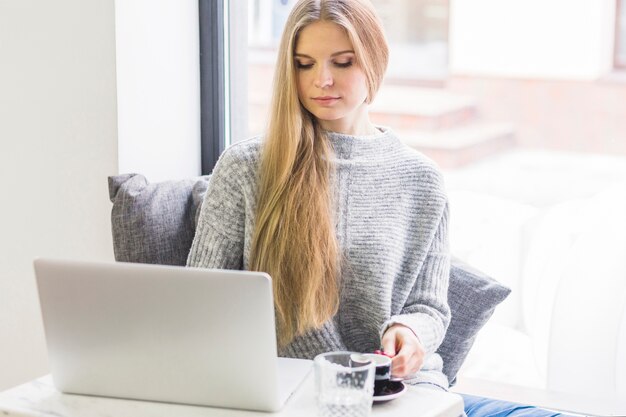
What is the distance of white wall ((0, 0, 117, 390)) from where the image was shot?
2.36m

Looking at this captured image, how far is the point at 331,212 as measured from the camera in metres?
1.99

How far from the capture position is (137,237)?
2090 mm

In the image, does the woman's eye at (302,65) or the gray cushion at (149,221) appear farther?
the gray cushion at (149,221)

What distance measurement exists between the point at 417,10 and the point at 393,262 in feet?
2.26

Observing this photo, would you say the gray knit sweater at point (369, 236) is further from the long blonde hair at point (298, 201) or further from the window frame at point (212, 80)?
the window frame at point (212, 80)

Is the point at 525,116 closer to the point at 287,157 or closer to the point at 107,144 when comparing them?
the point at 287,157

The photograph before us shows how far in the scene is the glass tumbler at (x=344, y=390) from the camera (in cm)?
140

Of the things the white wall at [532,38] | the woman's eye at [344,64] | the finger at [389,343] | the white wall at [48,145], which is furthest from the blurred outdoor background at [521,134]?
the white wall at [48,145]

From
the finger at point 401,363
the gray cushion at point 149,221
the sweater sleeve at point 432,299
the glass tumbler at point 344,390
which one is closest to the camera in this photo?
the glass tumbler at point 344,390

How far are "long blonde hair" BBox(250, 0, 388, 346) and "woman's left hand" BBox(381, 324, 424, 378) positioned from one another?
0.15 m

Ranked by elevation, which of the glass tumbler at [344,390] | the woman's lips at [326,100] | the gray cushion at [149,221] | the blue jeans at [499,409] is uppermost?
the woman's lips at [326,100]

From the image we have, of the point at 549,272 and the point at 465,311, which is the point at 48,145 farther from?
the point at 549,272

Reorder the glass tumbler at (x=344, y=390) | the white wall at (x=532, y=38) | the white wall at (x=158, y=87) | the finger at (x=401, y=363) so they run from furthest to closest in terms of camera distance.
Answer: the white wall at (x=158, y=87)
the white wall at (x=532, y=38)
the finger at (x=401, y=363)
the glass tumbler at (x=344, y=390)

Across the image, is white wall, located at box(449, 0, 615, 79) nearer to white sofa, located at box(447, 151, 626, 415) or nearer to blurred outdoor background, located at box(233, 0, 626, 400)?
blurred outdoor background, located at box(233, 0, 626, 400)
